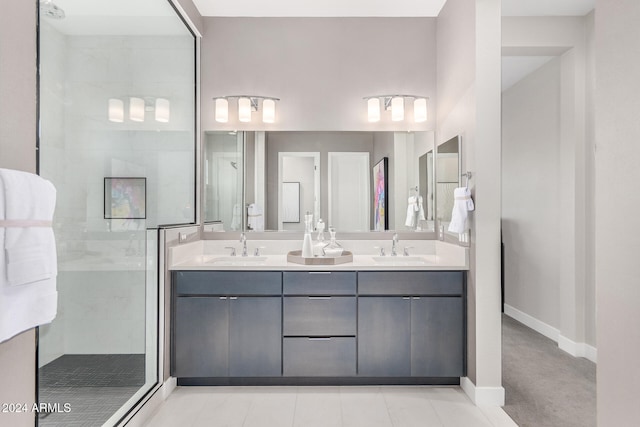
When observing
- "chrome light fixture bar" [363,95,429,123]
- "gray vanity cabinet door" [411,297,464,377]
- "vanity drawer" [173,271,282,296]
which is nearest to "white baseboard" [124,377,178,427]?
"vanity drawer" [173,271,282,296]

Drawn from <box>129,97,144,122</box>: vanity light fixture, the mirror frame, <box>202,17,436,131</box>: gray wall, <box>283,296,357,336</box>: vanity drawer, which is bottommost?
<box>283,296,357,336</box>: vanity drawer

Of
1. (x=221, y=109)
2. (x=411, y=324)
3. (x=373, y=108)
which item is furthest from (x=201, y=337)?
(x=373, y=108)

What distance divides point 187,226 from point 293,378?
1390 millimetres

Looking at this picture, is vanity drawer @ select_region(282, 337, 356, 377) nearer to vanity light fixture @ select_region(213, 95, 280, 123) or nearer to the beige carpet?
the beige carpet

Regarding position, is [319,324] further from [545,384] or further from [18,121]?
[18,121]

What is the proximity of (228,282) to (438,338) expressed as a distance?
152 centimetres

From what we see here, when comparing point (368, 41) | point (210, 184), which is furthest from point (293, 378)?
point (368, 41)

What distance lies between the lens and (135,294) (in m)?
2.25

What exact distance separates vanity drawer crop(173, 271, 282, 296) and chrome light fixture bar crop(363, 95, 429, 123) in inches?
62.0

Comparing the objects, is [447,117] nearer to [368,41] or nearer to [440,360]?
[368,41]

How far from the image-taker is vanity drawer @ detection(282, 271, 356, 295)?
2564 mm

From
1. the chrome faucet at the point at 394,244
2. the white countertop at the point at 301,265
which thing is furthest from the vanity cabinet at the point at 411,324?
the chrome faucet at the point at 394,244

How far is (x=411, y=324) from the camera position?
8.38ft

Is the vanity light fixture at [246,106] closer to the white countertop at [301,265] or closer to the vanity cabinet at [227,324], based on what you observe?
the white countertop at [301,265]
